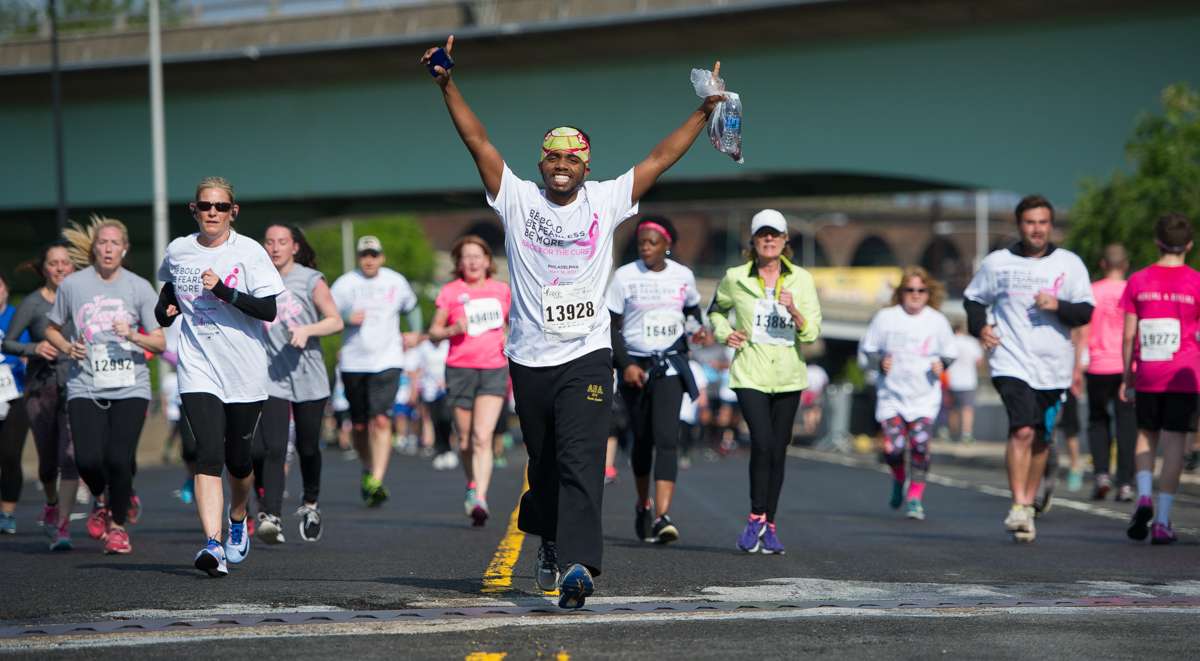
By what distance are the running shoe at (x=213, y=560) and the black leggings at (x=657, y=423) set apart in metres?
3.05

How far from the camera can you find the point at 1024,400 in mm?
11531

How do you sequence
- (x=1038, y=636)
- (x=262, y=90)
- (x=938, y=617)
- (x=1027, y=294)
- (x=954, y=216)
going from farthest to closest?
(x=954, y=216)
(x=262, y=90)
(x=1027, y=294)
(x=938, y=617)
(x=1038, y=636)

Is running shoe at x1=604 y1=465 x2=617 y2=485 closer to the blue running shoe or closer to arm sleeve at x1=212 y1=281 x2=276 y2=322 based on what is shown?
the blue running shoe

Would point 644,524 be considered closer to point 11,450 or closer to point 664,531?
point 664,531

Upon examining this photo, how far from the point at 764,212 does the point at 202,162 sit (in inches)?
1057

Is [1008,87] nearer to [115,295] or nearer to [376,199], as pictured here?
[376,199]

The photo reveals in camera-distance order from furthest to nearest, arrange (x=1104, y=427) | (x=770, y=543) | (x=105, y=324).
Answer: (x=1104, y=427) < (x=105, y=324) < (x=770, y=543)

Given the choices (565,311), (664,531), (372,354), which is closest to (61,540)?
(664,531)

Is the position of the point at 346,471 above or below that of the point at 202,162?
below

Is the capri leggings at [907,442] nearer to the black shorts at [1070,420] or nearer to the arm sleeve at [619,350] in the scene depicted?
the black shorts at [1070,420]

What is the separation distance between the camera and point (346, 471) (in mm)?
22984

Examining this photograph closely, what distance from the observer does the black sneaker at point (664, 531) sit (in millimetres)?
10812

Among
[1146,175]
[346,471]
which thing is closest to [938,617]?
[346,471]

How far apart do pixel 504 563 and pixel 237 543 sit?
1401mm
